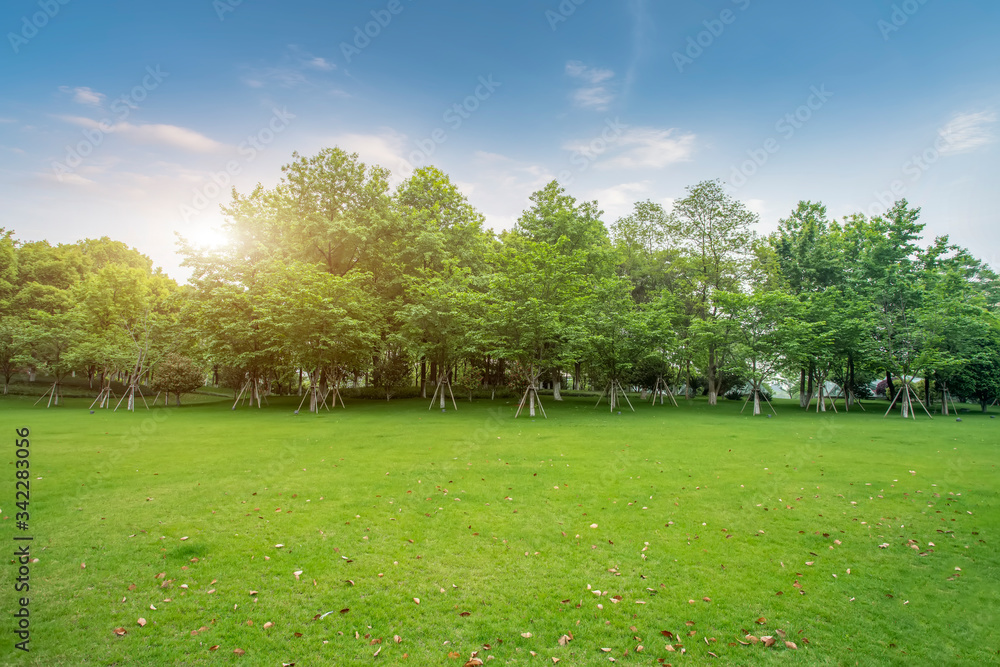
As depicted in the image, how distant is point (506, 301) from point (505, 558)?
733 inches

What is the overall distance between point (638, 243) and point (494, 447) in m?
30.8

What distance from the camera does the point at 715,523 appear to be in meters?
7.81

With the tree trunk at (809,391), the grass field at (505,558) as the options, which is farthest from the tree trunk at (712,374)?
the grass field at (505,558)

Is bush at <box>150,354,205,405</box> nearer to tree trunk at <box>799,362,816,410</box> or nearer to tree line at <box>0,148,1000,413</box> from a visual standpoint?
tree line at <box>0,148,1000,413</box>

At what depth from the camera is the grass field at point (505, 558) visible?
4.60 meters

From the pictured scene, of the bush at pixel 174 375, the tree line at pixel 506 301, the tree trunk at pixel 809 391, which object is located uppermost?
the tree line at pixel 506 301

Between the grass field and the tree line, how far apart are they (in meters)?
13.3

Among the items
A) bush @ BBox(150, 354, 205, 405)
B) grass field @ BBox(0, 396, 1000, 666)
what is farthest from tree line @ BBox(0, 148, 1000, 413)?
grass field @ BBox(0, 396, 1000, 666)

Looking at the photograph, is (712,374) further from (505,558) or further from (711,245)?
(505,558)

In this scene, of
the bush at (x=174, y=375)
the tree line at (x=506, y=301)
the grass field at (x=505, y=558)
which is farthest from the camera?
the bush at (x=174, y=375)

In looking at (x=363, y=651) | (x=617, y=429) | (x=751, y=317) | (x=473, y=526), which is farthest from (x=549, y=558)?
(x=751, y=317)

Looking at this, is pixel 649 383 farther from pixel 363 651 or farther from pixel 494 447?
pixel 363 651

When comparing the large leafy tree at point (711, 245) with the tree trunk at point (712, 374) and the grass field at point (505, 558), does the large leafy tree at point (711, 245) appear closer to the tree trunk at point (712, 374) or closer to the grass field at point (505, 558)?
the tree trunk at point (712, 374)

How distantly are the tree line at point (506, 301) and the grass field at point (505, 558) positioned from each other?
1326 centimetres
